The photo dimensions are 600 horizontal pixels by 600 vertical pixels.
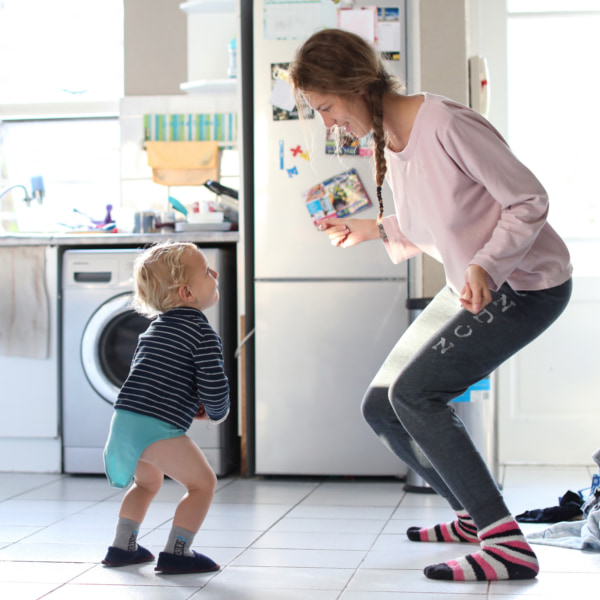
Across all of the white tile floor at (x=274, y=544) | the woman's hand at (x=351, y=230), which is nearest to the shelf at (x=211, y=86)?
the white tile floor at (x=274, y=544)

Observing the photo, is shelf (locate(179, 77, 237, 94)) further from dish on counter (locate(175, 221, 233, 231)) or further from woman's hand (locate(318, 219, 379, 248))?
woman's hand (locate(318, 219, 379, 248))

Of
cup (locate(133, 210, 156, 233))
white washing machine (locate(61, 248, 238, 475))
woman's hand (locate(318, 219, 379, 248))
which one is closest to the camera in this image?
woman's hand (locate(318, 219, 379, 248))

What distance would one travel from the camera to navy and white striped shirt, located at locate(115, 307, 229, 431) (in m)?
A: 2.00

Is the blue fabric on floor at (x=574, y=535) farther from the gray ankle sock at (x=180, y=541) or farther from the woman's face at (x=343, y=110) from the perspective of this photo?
the woman's face at (x=343, y=110)

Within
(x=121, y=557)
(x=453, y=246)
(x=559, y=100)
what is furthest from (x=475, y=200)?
(x=559, y=100)

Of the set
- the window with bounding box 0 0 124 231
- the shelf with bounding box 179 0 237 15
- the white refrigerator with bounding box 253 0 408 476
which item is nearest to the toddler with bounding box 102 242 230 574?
the white refrigerator with bounding box 253 0 408 476

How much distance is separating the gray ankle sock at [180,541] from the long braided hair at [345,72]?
86 centimetres

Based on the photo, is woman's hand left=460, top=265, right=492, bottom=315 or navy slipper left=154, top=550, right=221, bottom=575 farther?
navy slipper left=154, top=550, right=221, bottom=575

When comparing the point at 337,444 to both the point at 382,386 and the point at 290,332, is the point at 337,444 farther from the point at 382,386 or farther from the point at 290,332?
the point at 382,386

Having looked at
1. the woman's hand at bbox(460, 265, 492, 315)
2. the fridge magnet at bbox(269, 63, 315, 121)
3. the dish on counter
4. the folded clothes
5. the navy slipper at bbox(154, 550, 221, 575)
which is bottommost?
the folded clothes

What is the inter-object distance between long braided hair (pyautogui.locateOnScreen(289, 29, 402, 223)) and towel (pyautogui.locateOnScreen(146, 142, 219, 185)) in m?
2.35

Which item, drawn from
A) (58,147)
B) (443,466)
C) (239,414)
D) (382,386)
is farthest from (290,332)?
(58,147)

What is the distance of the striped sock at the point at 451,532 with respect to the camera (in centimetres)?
224

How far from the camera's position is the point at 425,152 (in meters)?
1.84
